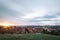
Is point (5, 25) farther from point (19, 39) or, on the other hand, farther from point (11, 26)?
point (19, 39)

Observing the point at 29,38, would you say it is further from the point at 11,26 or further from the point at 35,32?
the point at 11,26

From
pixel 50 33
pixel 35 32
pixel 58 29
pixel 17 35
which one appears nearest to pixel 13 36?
pixel 17 35

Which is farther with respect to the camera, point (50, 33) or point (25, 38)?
point (50, 33)

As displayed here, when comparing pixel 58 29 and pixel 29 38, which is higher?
pixel 58 29

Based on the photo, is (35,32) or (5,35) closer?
(5,35)

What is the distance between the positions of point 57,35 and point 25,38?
998mm

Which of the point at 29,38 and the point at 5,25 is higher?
the point at 5,25

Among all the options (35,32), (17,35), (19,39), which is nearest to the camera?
(19,39)

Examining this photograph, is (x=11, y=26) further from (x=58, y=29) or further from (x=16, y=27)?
(x=58, y=29)

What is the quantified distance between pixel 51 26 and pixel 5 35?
58.0 inches

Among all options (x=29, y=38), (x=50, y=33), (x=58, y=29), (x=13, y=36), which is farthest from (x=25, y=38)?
(x=58, y=29)

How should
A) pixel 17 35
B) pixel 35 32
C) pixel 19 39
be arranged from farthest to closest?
pixel 35 32 < pixel 17 35 < pixel 19 39

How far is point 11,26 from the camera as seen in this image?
3.68 metres

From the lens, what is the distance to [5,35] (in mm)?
3566
